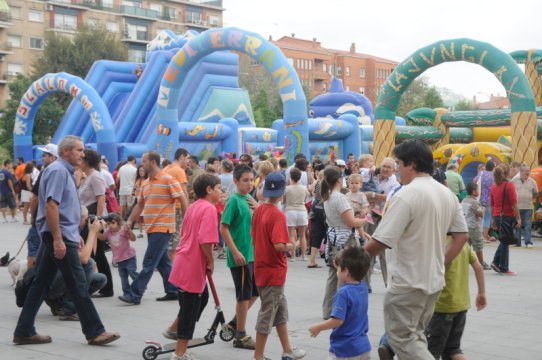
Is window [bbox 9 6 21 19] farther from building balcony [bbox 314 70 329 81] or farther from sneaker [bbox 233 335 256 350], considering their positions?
sneaker [bbox 233 335 256 350]

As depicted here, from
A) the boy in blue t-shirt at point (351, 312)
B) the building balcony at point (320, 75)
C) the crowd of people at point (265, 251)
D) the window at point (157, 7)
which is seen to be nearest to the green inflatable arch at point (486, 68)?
the crowd of people at point (265, 251)

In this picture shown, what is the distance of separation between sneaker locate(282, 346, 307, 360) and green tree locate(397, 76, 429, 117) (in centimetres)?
6639

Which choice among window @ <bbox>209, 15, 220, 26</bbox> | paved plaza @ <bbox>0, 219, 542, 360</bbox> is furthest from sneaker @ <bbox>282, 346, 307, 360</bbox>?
window @ <bbox>209, 15, 220, 26</bbox>

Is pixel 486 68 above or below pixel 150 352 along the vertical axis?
above

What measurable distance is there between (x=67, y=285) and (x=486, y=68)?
1411 cm

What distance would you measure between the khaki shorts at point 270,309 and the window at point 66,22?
63073 mm

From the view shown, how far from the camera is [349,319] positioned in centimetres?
516

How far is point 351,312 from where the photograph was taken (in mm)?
5148

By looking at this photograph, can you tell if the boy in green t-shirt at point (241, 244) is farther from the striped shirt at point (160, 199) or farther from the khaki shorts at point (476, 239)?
the khaki shorts at point (476, 239)

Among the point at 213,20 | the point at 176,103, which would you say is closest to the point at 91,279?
the point at 176,103

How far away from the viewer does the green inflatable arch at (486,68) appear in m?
17.9

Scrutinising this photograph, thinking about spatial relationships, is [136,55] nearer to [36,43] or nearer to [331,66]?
[36,43]

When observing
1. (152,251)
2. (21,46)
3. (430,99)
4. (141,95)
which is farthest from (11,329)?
(430,99)

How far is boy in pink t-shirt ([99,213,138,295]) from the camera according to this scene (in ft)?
30.1
